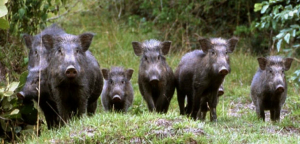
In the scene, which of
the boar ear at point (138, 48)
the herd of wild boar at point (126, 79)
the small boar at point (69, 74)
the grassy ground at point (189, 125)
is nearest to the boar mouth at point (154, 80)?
the herd of wild boar at point (126, 79)

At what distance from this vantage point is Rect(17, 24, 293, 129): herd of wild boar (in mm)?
8148

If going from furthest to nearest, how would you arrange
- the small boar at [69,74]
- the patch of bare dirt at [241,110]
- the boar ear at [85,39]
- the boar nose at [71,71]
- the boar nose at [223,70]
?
1. the patch of bare dirt at [241,110]
2. the boar nose at [223,70]
3. the boar ear at [85,39]
4. the small boar at [69,74]
5. the boar nose at [71,71]

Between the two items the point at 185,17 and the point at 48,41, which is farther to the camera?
the point at 185,17

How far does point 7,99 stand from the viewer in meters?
8.46

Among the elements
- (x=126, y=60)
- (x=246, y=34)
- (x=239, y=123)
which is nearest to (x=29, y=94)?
(x=239, y=123)

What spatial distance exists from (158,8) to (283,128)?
8542 mm

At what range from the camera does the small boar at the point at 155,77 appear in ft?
31.4

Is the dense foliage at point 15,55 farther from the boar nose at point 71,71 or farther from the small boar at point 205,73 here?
the small boar at point 205,73

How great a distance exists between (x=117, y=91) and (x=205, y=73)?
1.61 metres

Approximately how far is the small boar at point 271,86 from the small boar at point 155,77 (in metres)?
1.51

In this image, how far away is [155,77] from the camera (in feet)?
30.9

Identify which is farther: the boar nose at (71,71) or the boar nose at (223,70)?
the boar nose at (223,70)

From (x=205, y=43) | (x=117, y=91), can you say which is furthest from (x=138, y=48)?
(x=205, y=43)

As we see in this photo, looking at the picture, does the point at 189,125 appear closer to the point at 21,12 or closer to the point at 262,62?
the point at 262,62
